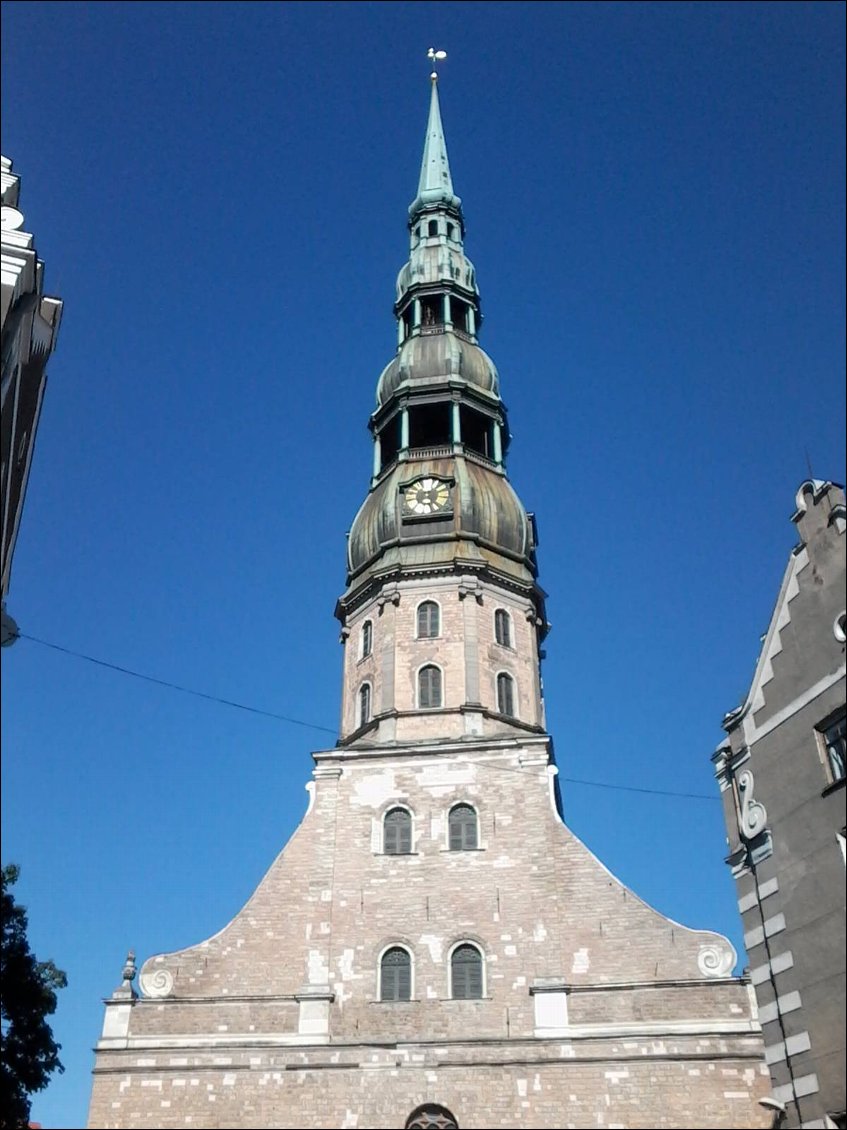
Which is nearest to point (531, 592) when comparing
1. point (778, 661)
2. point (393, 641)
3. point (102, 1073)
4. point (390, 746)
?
point (393, 641)

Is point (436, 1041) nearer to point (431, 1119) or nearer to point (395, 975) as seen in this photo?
point (431, 1119)

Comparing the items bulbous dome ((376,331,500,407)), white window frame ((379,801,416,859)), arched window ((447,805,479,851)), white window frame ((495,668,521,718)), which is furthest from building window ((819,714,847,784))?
bulbous dome ((376,331,500,407))

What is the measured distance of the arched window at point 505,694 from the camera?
1106 inches

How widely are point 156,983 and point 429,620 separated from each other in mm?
11028

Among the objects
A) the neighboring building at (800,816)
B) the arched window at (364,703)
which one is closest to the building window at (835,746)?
the neighboring building at (800,816)

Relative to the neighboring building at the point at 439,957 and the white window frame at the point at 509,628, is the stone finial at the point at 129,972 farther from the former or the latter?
the white window frame at the point at 509,628

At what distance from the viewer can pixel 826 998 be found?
14508 mm

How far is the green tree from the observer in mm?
20062

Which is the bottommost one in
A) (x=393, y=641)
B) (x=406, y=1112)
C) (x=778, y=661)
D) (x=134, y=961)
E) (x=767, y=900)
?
(x=406, y=1112)

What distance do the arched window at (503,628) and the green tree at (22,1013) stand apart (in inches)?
535

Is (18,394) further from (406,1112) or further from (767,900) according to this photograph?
(406,1112)

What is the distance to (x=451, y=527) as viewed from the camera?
30125mm


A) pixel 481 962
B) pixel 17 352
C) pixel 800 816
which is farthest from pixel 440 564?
pixel 17 352

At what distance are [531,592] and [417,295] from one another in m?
11.7
